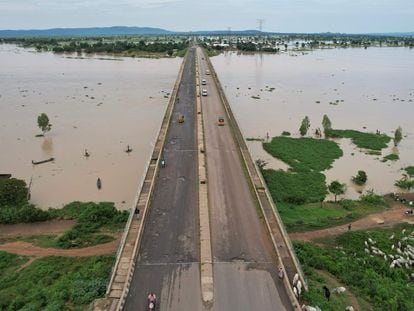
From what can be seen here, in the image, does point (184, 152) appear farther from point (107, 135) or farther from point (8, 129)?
point (8, 129)

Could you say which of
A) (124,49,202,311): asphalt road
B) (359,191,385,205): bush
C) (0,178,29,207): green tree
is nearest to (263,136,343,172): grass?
(359,191,385,205): bush

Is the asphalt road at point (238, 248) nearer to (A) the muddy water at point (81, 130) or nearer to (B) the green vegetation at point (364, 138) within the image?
(A) the muddy water at point (81, 130)

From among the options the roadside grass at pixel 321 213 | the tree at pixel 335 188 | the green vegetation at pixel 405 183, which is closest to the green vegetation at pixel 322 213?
the roadside grass at pixel 321 213

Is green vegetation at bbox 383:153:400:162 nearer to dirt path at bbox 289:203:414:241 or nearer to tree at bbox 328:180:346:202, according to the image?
tree at bbox 328:180:346:202

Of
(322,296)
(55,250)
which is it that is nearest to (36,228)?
(55,250)

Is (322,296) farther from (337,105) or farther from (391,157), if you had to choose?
(337,105)

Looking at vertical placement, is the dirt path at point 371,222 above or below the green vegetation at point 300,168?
below
